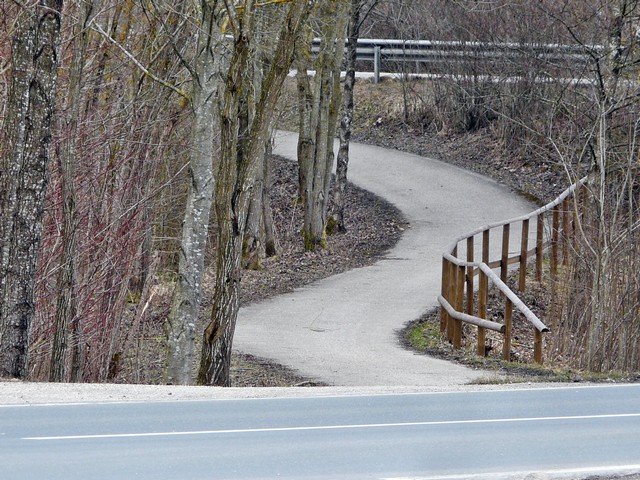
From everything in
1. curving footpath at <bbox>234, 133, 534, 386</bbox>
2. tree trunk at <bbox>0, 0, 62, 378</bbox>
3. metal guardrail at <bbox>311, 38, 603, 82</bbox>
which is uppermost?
metal guardrail at <bbox>311, 38, 603, 82</bbox>

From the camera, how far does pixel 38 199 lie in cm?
1213

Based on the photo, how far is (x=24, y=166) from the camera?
12070 millimetres

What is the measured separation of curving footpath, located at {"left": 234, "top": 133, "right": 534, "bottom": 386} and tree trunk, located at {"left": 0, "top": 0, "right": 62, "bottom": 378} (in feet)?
12.9

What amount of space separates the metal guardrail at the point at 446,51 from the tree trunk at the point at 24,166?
1625 cm

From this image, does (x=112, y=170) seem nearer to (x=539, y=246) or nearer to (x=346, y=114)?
(x=539, y=246)

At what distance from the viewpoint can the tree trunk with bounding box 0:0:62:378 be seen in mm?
11906

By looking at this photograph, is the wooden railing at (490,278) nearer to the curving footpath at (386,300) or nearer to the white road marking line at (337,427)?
the curving footpath at (386,300)

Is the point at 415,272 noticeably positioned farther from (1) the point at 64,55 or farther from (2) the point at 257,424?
(2) the point at 257,424

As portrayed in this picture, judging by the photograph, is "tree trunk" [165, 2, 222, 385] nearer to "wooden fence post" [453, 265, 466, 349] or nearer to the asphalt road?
the asphalt road

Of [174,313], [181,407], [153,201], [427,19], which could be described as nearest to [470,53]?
[427,19]

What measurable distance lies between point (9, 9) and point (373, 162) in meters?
18.3

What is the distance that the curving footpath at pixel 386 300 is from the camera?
14516 mm

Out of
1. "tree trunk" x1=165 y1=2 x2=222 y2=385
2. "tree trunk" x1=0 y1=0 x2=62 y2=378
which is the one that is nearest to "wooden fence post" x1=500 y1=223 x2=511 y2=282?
"tree trunk" x1=165 y1=2 x2=222 y2=385

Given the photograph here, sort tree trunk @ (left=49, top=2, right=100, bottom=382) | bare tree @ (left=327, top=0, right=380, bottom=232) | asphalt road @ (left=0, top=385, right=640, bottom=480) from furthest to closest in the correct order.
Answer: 1. bare tree @ (left=327, top=0, right=380, bottom=232)
2. tree trunk @ (left=49, top=2, right=100, bottom=382)
3. asphalt road @ (left=0, top=385, right=640, bottom=480)
